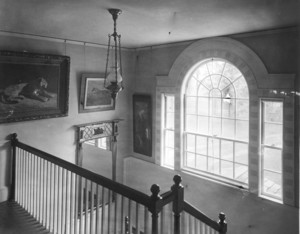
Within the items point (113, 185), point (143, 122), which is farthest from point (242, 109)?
point (113, 185)

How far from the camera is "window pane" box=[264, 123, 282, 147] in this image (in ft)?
9.54

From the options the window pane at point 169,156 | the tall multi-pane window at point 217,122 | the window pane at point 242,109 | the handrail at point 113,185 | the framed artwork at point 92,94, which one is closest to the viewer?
the handrail at point 113,185

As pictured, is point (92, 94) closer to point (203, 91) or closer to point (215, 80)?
point (203, 91)

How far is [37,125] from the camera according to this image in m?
3.35

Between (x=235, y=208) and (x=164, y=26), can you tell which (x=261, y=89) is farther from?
(x=235, y=208)

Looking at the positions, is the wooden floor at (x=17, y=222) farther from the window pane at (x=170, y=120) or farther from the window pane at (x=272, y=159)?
the window pane at (x=272, y=159)

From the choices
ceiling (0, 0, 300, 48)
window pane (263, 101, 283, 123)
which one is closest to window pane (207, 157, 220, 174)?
window pane (263, 101, 283, 123)

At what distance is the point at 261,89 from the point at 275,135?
0.58m

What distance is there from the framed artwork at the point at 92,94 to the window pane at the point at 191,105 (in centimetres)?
127

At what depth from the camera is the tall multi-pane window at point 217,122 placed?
3.35m

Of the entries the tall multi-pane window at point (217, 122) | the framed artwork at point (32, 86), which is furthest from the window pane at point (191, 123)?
the framed artwork at point (32, 86)

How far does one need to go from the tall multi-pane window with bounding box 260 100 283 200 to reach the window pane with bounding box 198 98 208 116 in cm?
83

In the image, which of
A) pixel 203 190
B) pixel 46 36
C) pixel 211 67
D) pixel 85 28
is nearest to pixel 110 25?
pixel 85 28

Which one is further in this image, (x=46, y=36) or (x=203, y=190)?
(x=203, y=190)
